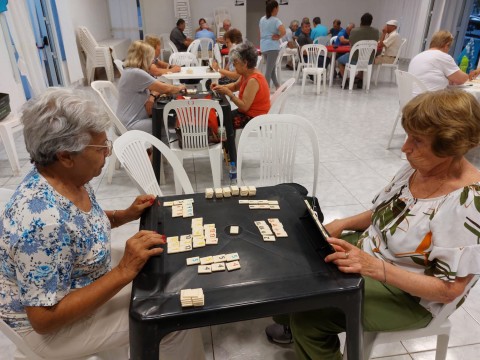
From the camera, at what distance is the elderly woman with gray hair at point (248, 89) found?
10.3 feet

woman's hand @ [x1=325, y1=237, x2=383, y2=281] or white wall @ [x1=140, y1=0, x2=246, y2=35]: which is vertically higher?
white wall @ [x1=140, y1=0, x2=246, y2=35]

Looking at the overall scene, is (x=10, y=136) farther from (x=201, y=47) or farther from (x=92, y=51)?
(x=201, y=47)

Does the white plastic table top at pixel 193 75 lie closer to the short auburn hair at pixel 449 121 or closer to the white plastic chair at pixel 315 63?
the white plastic chair at pixel 315 63

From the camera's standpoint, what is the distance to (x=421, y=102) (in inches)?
42.8

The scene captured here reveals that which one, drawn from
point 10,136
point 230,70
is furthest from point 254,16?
point 10,136

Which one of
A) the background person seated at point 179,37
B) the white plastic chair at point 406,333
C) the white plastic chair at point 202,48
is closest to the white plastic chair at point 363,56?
the white plastic chair at point 202,48

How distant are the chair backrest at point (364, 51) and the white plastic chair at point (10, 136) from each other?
18.2 feet

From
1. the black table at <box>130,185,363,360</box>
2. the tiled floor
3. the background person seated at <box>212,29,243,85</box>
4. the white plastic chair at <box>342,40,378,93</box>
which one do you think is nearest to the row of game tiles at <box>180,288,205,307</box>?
the black table at <box>130,185,363,360</box>

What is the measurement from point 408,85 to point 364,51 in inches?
134

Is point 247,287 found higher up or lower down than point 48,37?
lower down

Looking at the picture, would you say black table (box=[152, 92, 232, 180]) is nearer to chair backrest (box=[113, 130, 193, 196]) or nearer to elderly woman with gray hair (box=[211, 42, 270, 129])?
elderly woman with gray hair (box=[211, 42, 270, 129])

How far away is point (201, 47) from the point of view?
296 inches

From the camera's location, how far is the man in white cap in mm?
6766

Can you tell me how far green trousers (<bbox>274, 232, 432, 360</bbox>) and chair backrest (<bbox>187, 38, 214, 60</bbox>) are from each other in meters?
6.17
